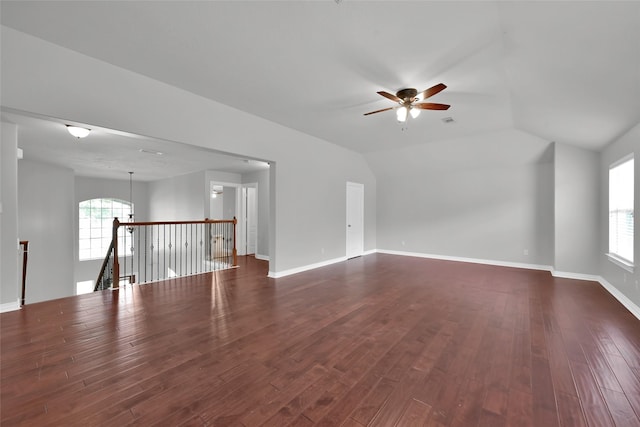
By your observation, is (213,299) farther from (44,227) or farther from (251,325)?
(44,227)

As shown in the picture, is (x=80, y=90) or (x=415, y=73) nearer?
(x=80, y=90)

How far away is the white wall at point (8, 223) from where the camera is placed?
335cm

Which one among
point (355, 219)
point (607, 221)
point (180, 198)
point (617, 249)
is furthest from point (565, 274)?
point (180, 198)

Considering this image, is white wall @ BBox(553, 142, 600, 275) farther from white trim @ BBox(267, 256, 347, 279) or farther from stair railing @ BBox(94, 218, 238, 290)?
stair railing @ BBox(94, 218, 238, 290)

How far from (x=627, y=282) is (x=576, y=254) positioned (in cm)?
156

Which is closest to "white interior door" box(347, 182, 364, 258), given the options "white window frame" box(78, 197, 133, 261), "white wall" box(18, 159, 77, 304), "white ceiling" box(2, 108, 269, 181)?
"white ceiling" box(2, 108, 269, 181)

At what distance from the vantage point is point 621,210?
412 centimetres

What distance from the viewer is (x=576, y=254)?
5.17 metres

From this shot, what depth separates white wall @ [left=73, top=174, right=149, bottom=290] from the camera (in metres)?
9.33

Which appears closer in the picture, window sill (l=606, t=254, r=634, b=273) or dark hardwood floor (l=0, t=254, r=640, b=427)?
dark hardwood floor (l=0, t=254, r=640, b=427)

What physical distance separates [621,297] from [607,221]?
1.34m

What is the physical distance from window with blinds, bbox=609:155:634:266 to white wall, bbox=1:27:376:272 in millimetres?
4936

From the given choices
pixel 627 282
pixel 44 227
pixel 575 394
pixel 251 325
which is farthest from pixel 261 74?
pixel 44 227

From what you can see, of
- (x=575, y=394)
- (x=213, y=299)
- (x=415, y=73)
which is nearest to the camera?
(x=575, y=394)
